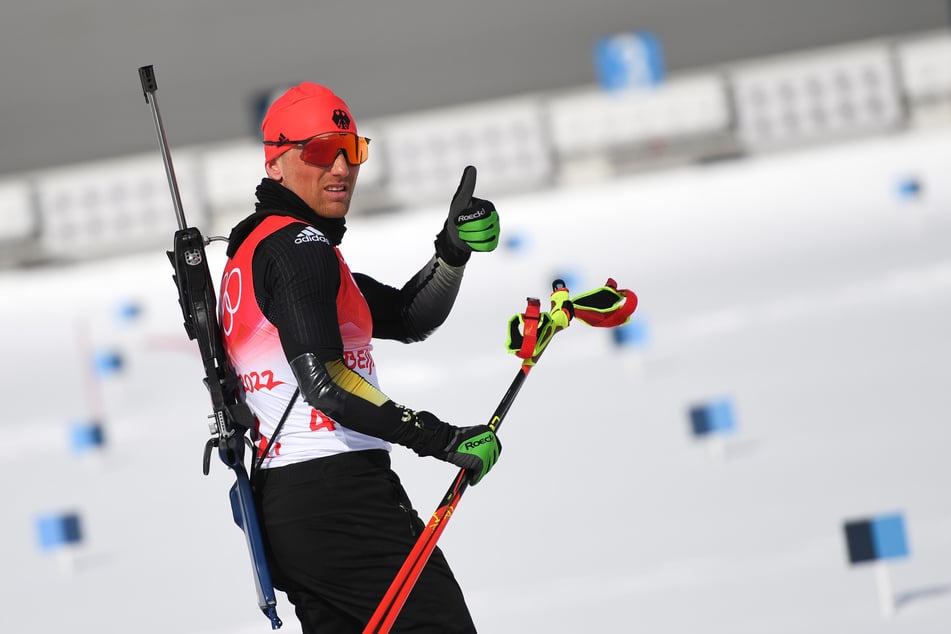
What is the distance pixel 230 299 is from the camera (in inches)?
86.7

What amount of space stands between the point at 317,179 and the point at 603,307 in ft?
2.24

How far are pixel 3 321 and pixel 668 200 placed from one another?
6512mm

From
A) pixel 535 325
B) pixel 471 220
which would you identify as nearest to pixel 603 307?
pixel 535 325

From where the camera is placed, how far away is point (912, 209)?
419 inches

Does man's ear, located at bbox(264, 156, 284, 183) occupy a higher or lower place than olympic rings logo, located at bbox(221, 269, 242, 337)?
higher

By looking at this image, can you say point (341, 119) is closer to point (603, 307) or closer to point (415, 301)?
point (415, 301)

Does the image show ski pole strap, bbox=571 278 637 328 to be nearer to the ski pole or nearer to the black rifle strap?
the ski pole

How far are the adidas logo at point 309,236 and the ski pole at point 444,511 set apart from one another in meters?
0.49

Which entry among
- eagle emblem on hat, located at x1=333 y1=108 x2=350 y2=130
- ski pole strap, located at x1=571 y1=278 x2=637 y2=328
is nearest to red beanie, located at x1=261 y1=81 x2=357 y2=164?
eagle emblem on hat, located at x1=333 y1=108 x2=350 y2=130

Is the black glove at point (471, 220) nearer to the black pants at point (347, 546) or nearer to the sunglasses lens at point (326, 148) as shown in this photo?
the sunglasses lens at point (326, 148)

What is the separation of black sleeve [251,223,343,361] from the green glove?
267 millimetres

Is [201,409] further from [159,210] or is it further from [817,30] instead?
[817,30]

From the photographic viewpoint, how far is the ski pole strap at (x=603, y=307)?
102 inches

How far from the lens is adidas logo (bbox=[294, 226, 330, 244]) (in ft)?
6.87
